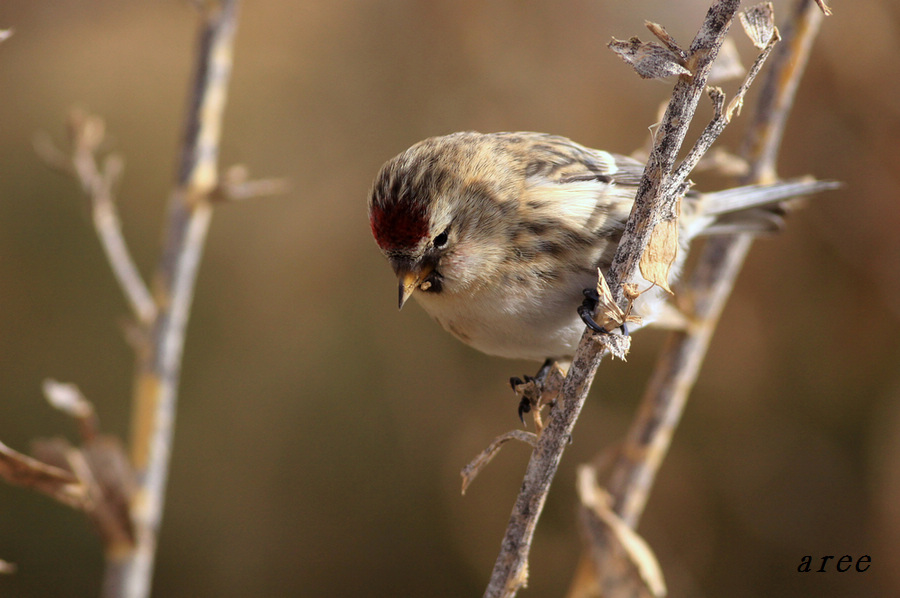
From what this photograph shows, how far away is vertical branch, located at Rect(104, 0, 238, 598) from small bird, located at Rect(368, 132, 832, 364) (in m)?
0.47

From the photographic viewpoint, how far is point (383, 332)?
3.83m

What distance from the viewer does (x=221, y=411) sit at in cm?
378

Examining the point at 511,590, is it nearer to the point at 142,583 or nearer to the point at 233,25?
the point at 142,583

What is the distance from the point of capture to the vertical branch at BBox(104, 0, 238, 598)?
1900mm

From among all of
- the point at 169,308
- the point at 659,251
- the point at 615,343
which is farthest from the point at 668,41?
the point at 169,308

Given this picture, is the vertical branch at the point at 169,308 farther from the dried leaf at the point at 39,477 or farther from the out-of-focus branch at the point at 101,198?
the dried leaf at the point at 39,477

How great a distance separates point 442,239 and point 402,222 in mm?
110

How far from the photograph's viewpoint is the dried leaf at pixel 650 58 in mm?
1057

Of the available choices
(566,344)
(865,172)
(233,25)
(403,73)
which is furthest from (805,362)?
(233,25)

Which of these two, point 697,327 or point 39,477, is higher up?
point 697,327

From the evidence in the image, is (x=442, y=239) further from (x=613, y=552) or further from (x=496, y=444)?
(x=613, y=552)

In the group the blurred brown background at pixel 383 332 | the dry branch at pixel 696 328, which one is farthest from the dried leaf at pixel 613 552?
the blurred brown background at pixel 383 332

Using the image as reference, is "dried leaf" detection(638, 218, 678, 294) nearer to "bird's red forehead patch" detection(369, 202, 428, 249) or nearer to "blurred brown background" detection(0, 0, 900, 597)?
"bird's red forehead patch" detection(369, 202, 428, 249)

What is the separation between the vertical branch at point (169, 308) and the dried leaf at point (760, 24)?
1.26 m
